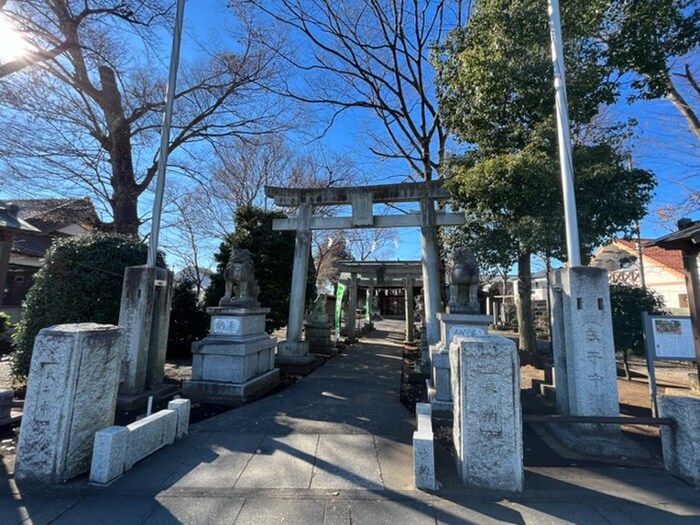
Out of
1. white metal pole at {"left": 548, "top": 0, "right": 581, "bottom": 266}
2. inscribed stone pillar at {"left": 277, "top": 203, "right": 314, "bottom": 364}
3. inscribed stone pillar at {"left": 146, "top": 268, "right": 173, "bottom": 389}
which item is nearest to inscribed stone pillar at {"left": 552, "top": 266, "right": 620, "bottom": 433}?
white metal pole at {"left": 548, "top": 0, "right": 581, "bottom": 266}

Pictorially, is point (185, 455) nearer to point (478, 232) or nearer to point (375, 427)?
point (375, 427)

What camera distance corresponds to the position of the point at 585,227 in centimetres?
621

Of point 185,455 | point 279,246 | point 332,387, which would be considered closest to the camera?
point 185,455

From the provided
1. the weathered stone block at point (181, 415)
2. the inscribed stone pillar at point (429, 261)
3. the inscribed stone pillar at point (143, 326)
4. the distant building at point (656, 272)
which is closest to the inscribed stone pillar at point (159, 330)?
the inscribed stone pillar at point (143, 326)

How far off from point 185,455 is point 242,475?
0.91 meters

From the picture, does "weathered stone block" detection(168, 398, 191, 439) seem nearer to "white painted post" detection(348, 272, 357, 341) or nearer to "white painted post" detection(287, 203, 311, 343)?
"white painted post" detection(287, 203, 311, 343)

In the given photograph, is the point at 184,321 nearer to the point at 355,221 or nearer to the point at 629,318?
the point at 355,221

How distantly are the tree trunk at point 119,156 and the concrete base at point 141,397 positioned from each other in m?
7.33

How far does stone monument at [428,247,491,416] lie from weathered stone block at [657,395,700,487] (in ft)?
7.68

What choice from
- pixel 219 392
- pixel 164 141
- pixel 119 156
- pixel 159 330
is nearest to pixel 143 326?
pixel 159 330

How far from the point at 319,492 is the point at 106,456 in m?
2.05

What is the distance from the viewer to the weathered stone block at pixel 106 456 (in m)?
3.18

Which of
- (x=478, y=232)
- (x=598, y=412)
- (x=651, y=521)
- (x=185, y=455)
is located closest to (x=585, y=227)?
(x=478, y=232)

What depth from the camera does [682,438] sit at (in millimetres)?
3520
